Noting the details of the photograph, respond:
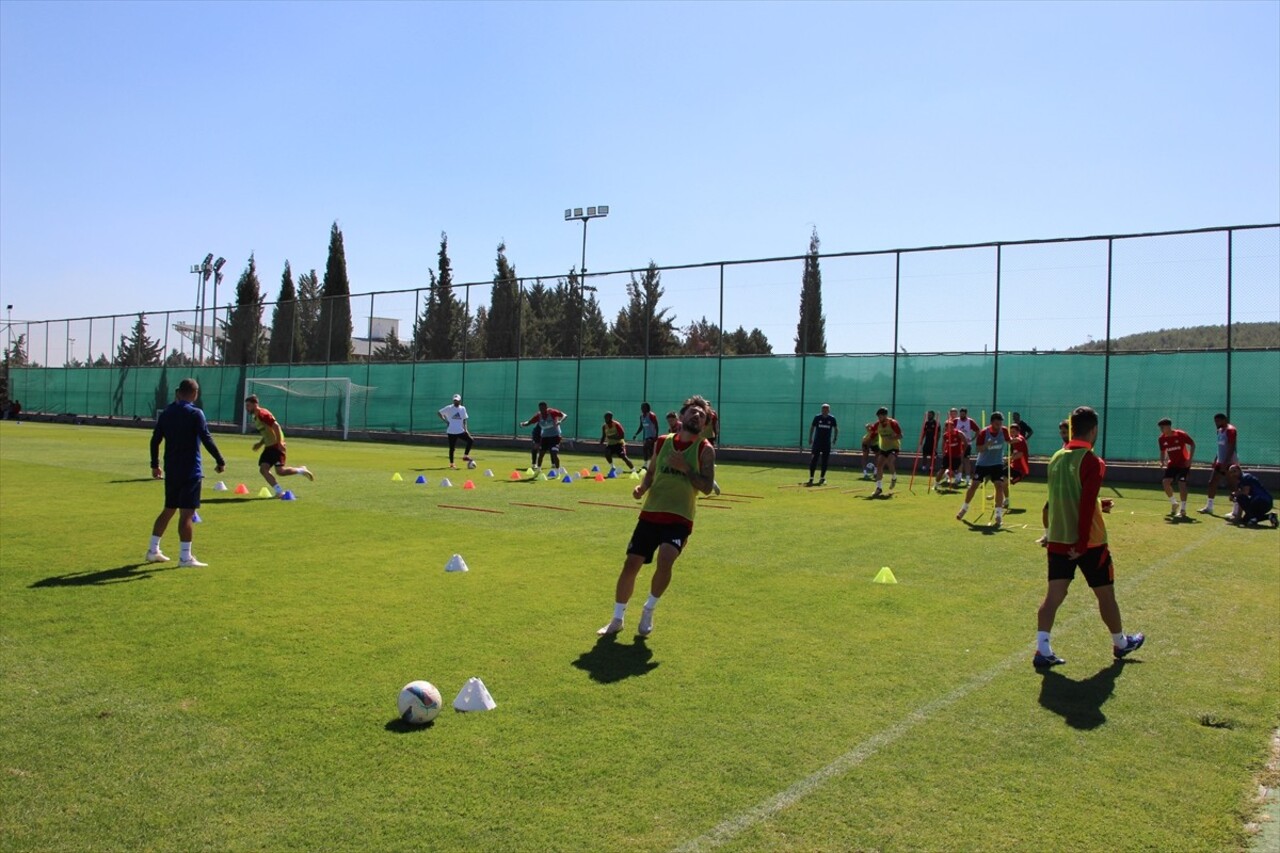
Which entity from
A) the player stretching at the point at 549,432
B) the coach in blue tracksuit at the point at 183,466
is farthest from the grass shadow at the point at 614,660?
the player stretching at the point at 549,432

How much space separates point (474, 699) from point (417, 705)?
40cm

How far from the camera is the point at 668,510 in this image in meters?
7.45

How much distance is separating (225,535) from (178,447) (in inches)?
101

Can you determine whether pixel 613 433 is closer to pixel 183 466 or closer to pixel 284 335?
pixel 183 466

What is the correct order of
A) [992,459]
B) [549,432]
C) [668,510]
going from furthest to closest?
[549,432]
[992,459]
[668,510]

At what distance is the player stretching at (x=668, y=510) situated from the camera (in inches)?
291

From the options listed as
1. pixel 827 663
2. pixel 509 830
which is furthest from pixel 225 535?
pixel 509 830

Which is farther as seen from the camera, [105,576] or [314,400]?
[314,400]

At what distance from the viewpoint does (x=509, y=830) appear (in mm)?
4070

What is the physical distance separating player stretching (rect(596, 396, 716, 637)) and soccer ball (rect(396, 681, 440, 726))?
2.21 m

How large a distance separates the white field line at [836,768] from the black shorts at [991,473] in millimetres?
9786

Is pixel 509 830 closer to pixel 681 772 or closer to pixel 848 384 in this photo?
pixel 681 772

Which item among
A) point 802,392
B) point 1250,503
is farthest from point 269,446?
point 802,392

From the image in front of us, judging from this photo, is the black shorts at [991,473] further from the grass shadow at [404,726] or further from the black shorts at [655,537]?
the grass shadow at [404,726]
